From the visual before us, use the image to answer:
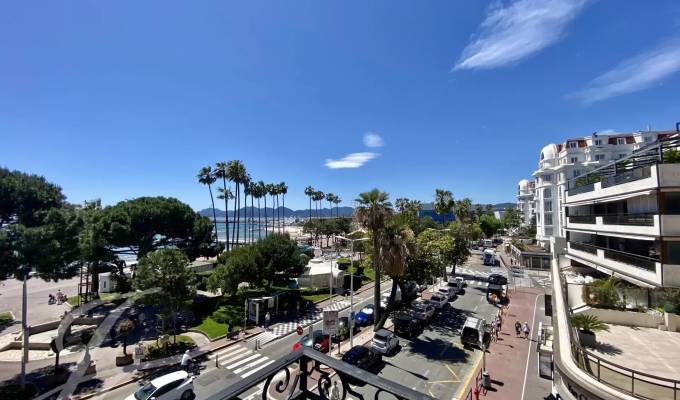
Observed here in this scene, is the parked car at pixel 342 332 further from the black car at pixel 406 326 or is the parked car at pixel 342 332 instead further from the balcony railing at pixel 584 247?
the balcony railing at pixel 584 247

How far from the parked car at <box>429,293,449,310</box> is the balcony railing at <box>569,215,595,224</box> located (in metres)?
14.8

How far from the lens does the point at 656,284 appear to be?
1642 centimetres

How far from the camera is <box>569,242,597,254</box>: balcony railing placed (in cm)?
2682

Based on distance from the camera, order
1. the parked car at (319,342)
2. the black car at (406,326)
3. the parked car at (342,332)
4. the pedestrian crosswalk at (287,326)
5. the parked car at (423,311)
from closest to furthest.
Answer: the parked car at (319,342) → the parked car at (342,332) → the black car at (406,326) → the pedestrian crosswalk at (287,326) → the parked car at (423,311)

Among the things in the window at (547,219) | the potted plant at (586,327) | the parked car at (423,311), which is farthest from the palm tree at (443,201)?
the potted plant at (586,327)

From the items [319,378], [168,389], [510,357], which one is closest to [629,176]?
[510,357]

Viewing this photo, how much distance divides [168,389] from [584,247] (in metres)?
34.0

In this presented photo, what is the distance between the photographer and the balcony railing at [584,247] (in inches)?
1056

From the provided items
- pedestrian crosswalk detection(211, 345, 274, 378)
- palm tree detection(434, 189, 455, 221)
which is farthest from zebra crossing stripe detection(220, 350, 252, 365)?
palm tree detection(434, 189, 455, 221)

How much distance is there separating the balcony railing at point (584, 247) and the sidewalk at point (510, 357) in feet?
26.0

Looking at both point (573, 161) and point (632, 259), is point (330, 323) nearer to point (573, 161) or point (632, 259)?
point (632, 259)

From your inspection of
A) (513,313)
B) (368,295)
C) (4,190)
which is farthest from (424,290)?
(4,190)

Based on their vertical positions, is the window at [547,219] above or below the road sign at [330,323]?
above

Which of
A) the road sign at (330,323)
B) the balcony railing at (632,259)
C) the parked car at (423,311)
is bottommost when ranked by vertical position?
the parked car at (423,311)
